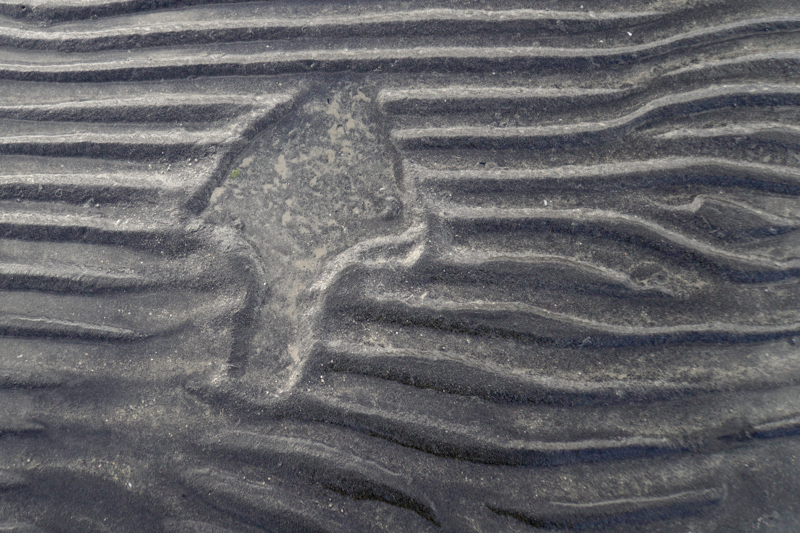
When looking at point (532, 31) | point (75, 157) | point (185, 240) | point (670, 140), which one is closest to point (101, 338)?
point (185, 240)

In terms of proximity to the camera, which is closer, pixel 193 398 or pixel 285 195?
pixel 193 398

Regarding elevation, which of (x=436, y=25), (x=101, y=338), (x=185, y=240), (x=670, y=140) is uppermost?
(x=436, y=25)

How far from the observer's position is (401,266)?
272cm

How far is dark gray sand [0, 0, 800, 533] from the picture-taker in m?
2.36

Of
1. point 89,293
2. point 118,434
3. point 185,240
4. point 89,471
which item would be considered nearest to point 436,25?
point 185,240

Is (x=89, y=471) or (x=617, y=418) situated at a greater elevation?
(x=617, y=418)

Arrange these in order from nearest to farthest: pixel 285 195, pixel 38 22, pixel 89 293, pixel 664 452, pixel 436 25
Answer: pixel 664 452 → pixel 89 293 → pixel 285 195 → pixel 436 25 → pixel 38 22

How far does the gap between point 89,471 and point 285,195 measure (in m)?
1.91

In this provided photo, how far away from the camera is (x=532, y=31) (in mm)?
3139

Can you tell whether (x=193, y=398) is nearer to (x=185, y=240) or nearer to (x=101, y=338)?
(x=101, y=338)

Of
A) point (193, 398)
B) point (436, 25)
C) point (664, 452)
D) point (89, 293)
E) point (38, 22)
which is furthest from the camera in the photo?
point (38, 22)

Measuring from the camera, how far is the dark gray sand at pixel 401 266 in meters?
2.36

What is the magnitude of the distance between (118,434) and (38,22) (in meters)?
3.24

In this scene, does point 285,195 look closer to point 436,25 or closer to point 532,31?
point 436,25
